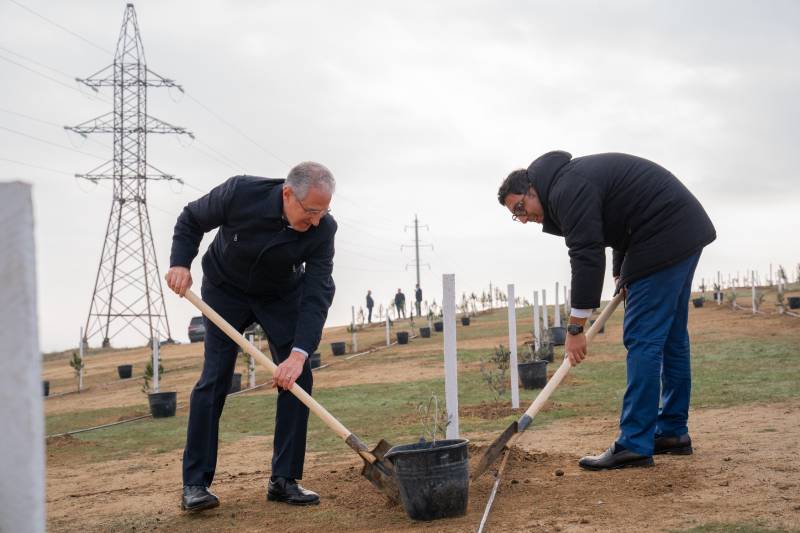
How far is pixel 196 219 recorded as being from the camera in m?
4.61

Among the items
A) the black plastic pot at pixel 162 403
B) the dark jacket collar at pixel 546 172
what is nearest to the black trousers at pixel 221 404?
the dark jacket collar at pixel 546 172

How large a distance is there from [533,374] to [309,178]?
22.2 feet

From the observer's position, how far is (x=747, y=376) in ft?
32.2

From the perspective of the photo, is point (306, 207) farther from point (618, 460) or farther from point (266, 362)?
point (618, 460)

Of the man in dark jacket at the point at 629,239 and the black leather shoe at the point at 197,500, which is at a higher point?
the man in dark jacket at the point at 629,239

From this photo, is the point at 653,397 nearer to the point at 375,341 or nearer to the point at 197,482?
the point at 197,482

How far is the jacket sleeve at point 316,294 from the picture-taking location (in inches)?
174

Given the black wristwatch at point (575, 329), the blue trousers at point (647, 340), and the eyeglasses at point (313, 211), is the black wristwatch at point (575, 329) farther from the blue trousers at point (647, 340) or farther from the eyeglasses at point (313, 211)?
the eyeglasses at point (313, 211)

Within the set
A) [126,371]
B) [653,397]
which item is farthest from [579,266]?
[126,371]

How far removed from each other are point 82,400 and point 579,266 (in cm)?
1587

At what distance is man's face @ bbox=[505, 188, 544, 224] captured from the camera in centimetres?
473

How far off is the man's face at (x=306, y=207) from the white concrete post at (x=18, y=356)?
2586mm

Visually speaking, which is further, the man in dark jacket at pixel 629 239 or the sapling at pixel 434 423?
the man in dark jacket at pixel 629 239

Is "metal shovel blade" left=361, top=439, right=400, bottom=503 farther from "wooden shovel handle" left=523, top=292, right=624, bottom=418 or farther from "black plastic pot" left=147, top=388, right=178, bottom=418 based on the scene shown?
"black plastic pot" left=147, top=388, right=178, bottom=418
